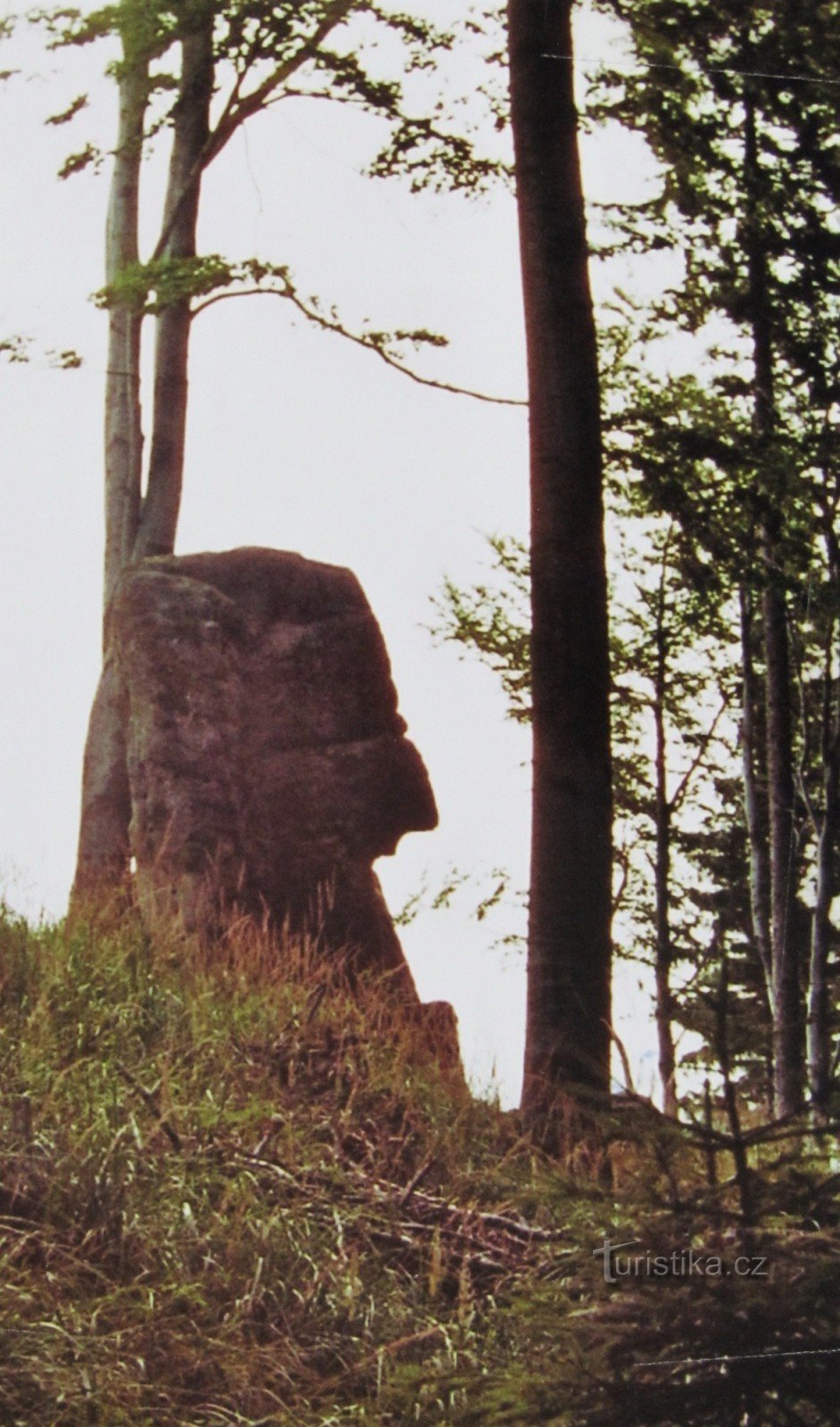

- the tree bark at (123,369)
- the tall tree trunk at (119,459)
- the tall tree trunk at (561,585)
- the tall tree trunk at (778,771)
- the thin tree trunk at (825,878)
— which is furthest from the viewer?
the tree bark at (123,369)

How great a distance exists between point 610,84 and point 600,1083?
6.56m

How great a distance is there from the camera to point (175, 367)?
1341 centimetres

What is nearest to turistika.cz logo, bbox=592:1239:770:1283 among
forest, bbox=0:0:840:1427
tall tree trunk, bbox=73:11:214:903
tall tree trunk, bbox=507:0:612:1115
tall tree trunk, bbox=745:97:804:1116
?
forest, bbox=0:0:840:1427

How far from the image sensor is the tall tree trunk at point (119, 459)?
11.9 m

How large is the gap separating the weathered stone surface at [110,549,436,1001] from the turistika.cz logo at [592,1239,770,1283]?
6179mm

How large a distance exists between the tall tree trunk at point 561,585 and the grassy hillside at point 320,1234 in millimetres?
727

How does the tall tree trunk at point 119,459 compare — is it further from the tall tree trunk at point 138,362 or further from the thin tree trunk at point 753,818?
the thin tree trunk at point 753,818

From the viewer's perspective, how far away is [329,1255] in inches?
206

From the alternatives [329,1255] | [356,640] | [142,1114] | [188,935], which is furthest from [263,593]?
[329,1255]

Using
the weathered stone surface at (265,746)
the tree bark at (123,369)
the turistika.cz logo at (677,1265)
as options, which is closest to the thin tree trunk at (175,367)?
the tree bark at (123,369)

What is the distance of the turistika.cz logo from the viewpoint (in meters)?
3.18

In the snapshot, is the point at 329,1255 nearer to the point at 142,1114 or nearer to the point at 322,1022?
the point at 142,1114

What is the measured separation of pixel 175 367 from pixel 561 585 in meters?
6.41

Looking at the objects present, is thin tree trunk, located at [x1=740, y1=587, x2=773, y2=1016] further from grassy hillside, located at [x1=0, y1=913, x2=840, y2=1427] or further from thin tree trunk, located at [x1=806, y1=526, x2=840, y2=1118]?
grassy hillside, located at [x1=0, y1=913, x2=840, y2=1427]
